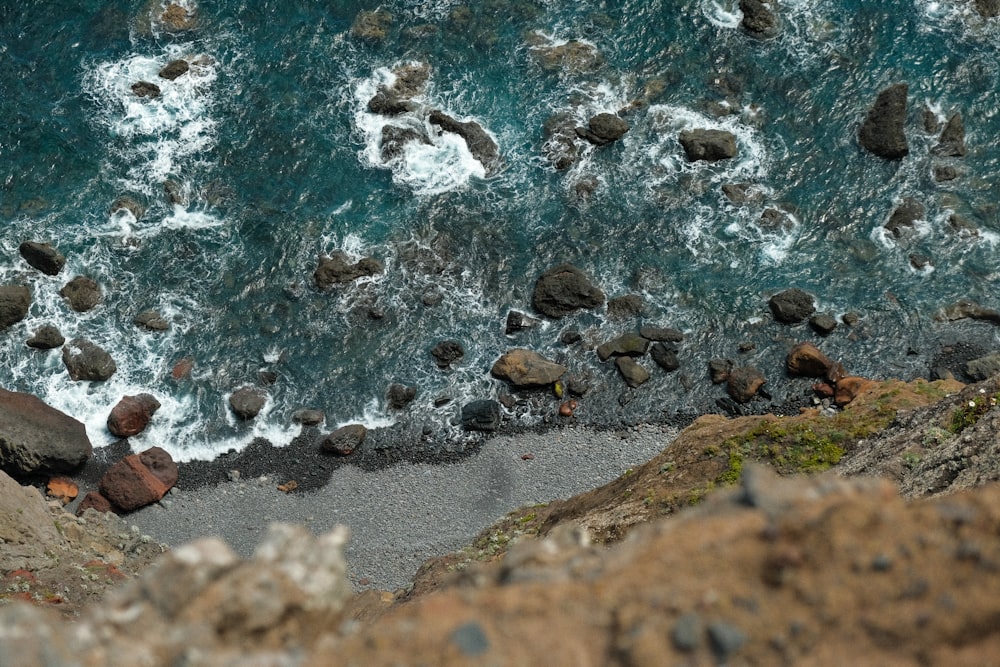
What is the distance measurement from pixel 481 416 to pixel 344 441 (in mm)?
7025

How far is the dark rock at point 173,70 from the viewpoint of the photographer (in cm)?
5269

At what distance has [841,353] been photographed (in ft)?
148

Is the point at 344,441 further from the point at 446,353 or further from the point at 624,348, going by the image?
the point at 624,348

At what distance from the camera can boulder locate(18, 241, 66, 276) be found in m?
46.2

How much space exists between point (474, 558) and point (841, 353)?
23.3 metres

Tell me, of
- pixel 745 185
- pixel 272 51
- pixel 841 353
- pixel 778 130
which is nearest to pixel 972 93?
pixel 778 130

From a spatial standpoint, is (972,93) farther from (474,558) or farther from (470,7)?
(474,558)

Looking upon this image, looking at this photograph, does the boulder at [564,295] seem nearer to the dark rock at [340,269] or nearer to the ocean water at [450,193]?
the ocean water at [450,193]

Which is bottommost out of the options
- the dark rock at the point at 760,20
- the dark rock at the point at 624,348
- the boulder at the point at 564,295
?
the dark rock at the point at 624,348

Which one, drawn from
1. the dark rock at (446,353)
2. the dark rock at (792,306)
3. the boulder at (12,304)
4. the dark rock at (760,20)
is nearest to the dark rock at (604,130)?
the dark rock at (760,20)

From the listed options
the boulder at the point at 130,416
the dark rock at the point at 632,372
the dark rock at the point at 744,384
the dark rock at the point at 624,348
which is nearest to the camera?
the boulder at the point at 130,416

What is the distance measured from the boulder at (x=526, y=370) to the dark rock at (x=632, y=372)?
3.07 meters

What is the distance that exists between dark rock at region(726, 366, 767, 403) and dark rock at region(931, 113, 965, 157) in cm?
1881

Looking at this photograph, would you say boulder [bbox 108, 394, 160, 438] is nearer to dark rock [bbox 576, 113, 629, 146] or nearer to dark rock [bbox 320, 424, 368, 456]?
dark rock [bbox 320, 424, 368, 456]
